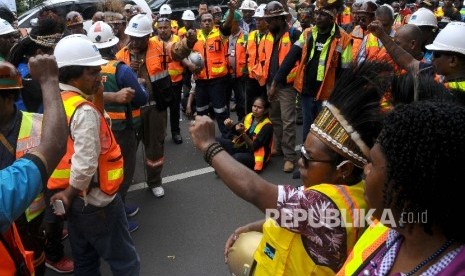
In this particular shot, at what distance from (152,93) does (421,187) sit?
422cm

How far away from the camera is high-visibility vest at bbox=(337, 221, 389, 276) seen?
144 centimetres

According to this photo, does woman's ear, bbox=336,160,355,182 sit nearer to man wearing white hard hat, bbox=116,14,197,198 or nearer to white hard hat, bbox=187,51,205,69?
man wearing white hard hat, bbox=116,14,197,198

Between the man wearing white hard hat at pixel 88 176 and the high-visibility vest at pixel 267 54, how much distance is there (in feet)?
10.6

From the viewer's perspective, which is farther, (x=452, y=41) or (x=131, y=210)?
(x=131, y=210)

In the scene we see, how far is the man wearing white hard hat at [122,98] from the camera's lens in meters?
3.76

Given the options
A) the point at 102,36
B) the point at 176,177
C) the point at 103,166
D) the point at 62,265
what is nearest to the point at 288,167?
the point at 176,177

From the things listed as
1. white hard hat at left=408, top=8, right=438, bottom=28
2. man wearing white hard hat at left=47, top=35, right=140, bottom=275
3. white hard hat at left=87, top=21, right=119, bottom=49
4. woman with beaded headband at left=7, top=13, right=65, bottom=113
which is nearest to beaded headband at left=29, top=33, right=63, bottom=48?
woman with beaded headband at left=7, top=13, right=65, bottom=113

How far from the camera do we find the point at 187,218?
460 centimetres

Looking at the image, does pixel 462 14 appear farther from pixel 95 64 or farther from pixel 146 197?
pixel 95 64

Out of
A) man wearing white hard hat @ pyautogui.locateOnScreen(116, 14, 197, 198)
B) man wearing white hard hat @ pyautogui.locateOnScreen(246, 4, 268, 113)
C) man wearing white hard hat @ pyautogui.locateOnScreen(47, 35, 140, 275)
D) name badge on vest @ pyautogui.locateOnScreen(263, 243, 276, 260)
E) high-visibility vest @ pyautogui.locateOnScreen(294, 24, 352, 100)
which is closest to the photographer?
name badge on vest @ pyautogui.locateOnScreen(263, 243, 276, 260)

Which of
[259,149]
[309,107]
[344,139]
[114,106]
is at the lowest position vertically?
[259,149]

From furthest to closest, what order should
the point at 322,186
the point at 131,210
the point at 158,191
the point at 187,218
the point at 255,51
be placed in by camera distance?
the point at 255,51 → the point at 158,191 → the point at 131,210 → the point at 187,218 → the point at 322,186

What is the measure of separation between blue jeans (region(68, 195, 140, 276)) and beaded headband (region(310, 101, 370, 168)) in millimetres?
1525

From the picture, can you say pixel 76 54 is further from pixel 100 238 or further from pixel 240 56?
pixel 240 56
